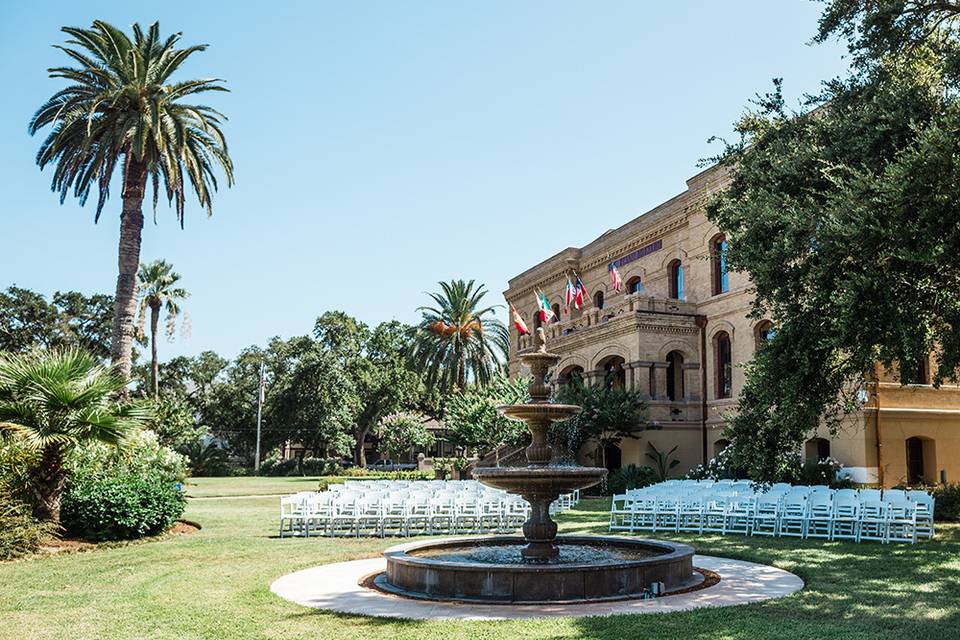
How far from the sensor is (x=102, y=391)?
53.6 feet

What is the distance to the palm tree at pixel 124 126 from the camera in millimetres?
27875

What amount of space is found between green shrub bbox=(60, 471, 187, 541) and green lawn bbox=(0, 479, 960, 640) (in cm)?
115

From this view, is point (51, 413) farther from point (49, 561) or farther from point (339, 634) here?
point (339, 634)

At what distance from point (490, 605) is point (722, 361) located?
2616 centimetres

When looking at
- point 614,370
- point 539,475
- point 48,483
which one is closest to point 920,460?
point 614,370

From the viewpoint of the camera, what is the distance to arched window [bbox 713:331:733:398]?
33.8m

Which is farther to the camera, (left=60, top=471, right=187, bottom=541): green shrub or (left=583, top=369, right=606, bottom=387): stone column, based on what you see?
(left=583, top=369, right=606, bottom=387): stone column

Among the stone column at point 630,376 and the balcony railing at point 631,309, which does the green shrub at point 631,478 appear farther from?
the balcony railing at point 631,309

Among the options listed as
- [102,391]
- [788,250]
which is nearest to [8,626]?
[102,391]

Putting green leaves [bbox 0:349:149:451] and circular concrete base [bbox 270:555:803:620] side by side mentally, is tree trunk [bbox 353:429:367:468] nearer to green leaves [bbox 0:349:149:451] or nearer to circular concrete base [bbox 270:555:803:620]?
green leaves [bbox 0:349:149:451]

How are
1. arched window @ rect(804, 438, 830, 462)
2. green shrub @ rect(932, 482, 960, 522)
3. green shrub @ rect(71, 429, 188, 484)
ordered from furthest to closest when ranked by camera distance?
arched window @ rect(804, 438, 830, 462) < green shrub @ rect(932, 482, 960, 522) < green shrub @ rect(71, 429, 188, 484)

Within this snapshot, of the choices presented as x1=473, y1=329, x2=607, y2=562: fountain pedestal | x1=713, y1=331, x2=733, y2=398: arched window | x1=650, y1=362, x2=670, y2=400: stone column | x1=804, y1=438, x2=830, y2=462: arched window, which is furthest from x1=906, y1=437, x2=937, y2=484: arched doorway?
x1=473, y1=329, x2=607, y2=562: fountain pedestal

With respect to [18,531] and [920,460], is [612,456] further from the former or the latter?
[18,531]

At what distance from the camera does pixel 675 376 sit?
3600 cm
